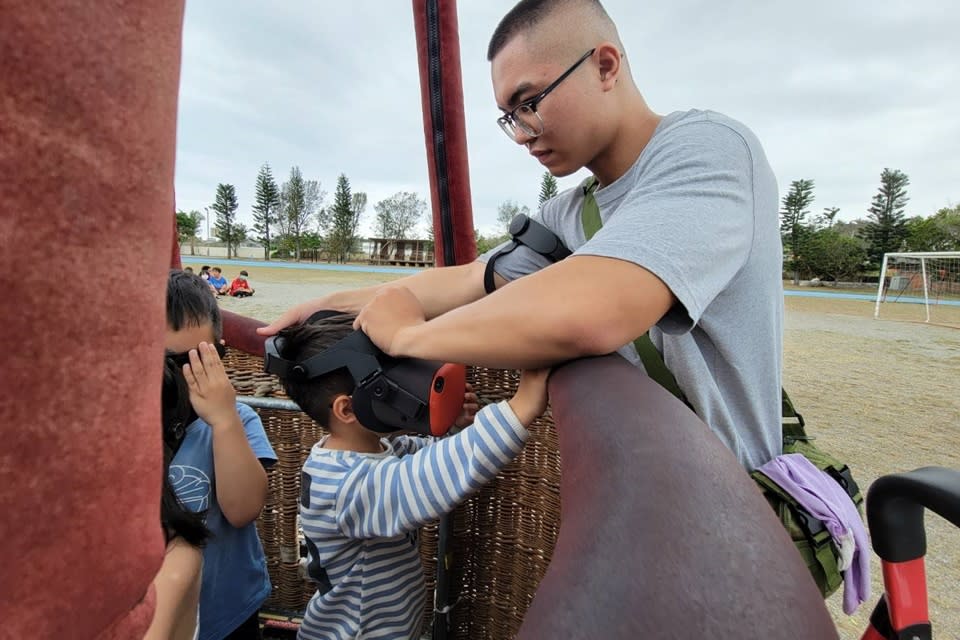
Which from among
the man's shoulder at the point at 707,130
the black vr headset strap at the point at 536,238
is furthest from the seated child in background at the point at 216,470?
the man's shoulder at the point at 707,130

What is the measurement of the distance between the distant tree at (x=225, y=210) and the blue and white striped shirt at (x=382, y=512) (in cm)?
4835

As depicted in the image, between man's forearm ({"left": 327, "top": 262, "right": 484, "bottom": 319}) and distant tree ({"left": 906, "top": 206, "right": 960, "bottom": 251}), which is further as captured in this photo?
distant tree ({"left": 906, "top": 206, "right": 960, "bottom": 251})

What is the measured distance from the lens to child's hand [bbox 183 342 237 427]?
126 cm

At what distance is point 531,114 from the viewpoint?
129 centimetres

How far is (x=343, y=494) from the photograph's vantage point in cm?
113

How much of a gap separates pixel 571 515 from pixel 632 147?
1108 mm

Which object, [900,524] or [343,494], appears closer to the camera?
[900,524]

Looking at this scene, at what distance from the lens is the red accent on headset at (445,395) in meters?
0.98

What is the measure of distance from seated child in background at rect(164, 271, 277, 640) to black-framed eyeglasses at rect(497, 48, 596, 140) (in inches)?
34.8

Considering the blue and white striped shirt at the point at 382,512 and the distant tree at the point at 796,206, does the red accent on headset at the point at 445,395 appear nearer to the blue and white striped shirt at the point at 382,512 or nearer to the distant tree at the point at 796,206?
the blue and white striped shirt at the point at 382,512

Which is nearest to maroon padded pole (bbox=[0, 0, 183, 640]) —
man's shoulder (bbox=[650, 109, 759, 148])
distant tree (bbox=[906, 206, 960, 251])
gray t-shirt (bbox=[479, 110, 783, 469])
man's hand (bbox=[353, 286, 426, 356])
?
gray t-shirt (bbox=[479, 110, 783, 469])

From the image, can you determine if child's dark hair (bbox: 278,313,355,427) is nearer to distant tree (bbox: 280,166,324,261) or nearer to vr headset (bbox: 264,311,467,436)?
vr headset (bbox: 264,311,467,436)

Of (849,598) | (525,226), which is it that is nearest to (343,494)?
(525,226)

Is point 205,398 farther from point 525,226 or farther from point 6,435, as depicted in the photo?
point 6,435
